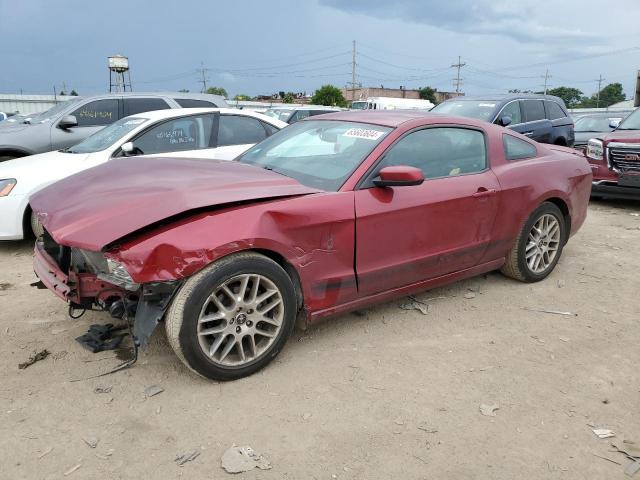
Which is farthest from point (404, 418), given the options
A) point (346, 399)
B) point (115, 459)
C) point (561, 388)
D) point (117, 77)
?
point (117, 77)

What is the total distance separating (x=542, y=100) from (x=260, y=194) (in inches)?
365

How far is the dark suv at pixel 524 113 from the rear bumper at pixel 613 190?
1775mm

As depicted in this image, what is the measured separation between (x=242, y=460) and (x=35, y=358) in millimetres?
1664

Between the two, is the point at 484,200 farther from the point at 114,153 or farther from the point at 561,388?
the point at 114,153

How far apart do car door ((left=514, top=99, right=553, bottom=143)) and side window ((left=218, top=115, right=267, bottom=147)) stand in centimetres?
552

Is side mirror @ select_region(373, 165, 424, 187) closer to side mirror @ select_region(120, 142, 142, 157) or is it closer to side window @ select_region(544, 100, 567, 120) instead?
side mirror @ select_region(120, 142, 142, 157)

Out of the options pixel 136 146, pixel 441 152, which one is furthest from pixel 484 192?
pixel 136 146

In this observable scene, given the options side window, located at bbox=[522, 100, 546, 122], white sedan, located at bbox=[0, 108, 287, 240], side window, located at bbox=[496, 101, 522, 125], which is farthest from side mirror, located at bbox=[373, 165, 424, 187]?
side window, located at bbox=[522, 100, 546, 122]

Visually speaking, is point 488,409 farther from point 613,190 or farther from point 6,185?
point 613,190

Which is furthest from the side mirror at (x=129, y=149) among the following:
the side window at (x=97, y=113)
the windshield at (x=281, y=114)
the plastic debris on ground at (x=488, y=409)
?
the windshield at (x=281, y=114)

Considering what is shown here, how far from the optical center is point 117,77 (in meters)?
31.4

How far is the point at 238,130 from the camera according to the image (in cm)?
667

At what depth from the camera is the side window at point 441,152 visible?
12.2ft

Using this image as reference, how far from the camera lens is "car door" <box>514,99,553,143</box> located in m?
9.98
